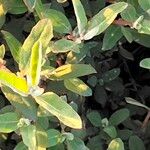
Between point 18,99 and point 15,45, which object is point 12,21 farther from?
point 18,99

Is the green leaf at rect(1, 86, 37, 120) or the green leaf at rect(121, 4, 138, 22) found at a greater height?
the green leaf at rect(121, 4, 138, 22)

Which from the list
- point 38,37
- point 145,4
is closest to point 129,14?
point 145,4

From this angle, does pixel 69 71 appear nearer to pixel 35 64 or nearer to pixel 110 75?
pixel 35 64

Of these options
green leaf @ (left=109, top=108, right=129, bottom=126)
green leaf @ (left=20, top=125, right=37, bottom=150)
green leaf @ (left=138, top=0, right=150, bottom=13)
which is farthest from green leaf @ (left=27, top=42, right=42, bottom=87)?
green leaf @ (left=109, top=108, right=129, bottom=126)

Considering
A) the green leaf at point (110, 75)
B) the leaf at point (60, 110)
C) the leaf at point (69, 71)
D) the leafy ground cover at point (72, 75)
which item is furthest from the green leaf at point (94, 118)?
the leaf at point (60, 110)

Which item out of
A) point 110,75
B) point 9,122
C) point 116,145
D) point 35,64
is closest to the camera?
point 35,64

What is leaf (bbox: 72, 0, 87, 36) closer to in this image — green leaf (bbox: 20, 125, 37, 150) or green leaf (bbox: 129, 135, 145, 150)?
green leaf (bbox: 20, 125, 37, 150)

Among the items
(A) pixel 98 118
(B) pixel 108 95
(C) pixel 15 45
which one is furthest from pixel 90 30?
(B) pixel 108 95
